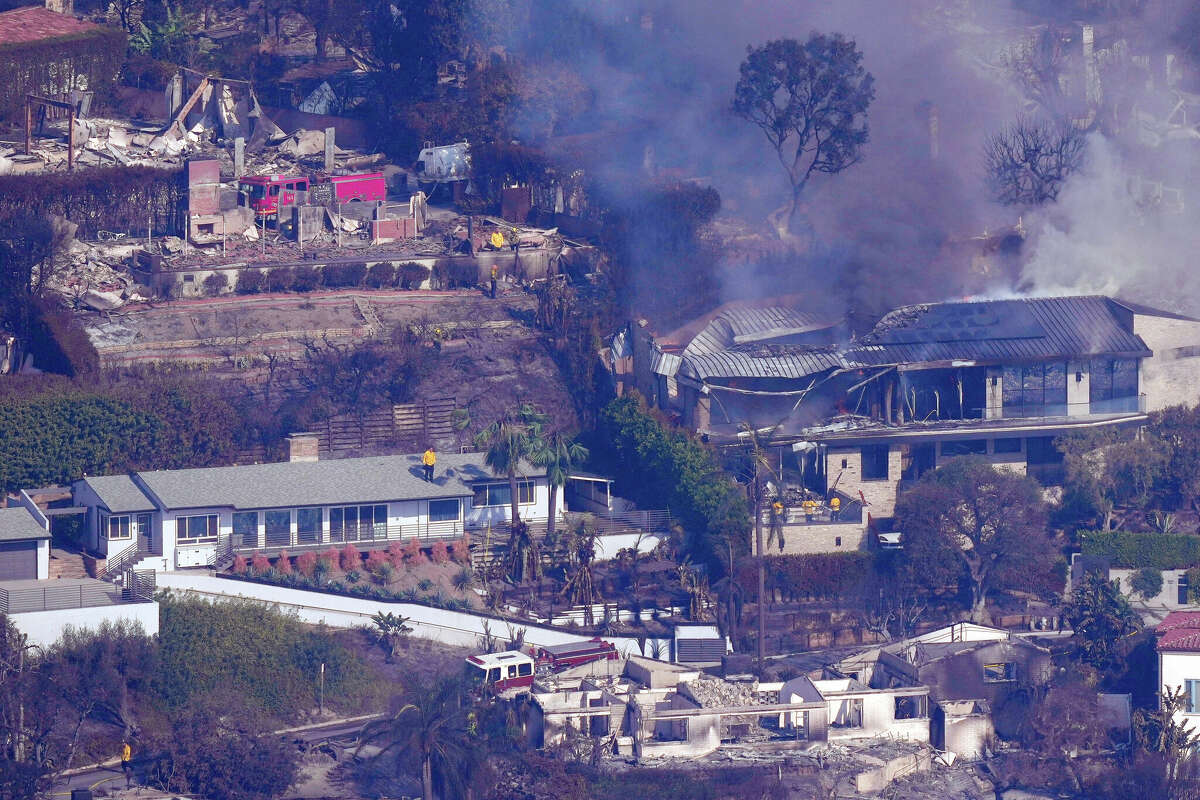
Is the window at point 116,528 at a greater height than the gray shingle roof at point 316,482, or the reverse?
the gray shingle roof at point 316,482

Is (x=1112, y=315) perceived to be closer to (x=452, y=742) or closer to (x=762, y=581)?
(x=762, y=581)

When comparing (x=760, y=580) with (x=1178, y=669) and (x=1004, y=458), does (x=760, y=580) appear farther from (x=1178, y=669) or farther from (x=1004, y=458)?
(x=1004, y=458)

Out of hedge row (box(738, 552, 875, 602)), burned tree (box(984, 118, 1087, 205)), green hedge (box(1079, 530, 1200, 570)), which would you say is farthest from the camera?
burned tree (box(984, 118, 1087, 205))


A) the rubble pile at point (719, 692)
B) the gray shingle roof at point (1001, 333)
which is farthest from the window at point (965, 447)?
the rubble pile at point (719, 692)

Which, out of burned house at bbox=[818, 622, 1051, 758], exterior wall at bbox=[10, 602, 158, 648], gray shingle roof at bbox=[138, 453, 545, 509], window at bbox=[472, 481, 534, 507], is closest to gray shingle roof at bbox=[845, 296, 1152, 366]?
window at bbox=[472, 481, 534, 507]

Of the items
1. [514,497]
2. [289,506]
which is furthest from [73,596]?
[514,497]

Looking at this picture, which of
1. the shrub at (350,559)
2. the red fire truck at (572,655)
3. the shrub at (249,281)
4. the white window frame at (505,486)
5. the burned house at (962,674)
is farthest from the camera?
the shrub at (249,281)

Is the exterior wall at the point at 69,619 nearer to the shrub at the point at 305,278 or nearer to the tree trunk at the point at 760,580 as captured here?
the tree trunk at the point at 760,580

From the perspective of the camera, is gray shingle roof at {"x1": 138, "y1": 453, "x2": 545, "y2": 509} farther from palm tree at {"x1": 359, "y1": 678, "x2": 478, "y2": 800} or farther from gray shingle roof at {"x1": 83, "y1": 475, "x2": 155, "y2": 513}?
palm tree at {"x1": 359, "y1": 678, "x2": 478, "y2": 800}
